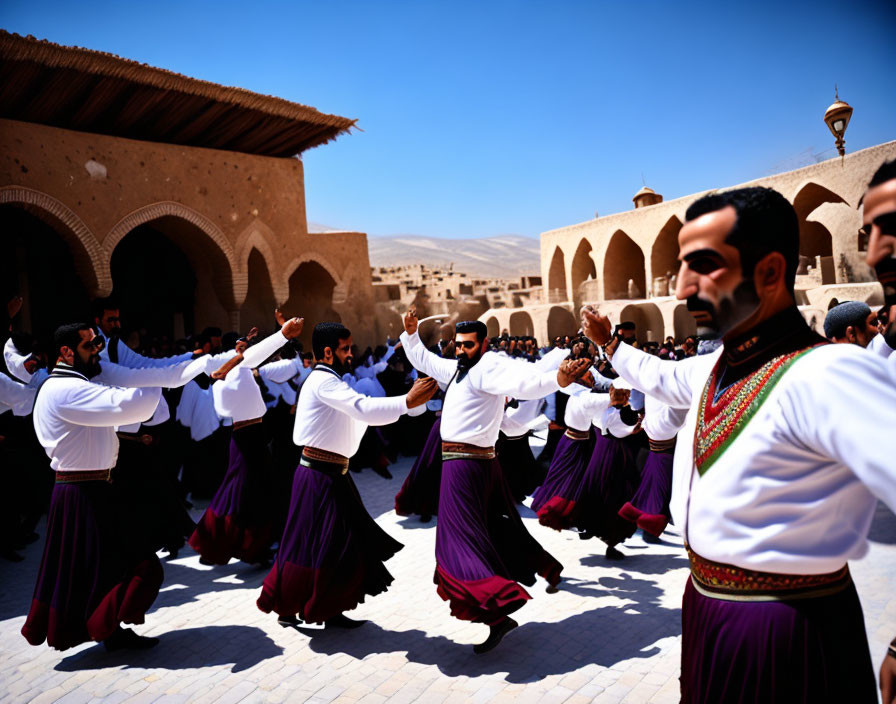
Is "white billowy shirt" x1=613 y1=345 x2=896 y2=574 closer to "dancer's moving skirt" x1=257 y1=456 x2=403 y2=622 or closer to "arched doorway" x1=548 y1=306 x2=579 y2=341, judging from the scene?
"dancer's moving skirt" x1=257 y1=456 x2=403 y2=622

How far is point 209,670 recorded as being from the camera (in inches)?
168

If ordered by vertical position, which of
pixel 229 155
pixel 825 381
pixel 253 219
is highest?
pixel 229 155

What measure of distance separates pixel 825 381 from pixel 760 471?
0.28 meters

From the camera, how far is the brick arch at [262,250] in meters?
14.5

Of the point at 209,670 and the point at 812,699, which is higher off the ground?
the point at 812,699

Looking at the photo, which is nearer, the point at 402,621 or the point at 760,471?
the point at 760,471

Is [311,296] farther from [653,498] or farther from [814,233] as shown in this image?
[814,233]

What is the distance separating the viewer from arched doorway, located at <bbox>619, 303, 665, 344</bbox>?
2542cm

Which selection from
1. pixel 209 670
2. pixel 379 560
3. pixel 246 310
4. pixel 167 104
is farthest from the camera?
pixel 246 310

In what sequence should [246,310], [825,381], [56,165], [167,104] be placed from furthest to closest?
1. [246,310]
2. [167,104]
3. [56,165]
4. [825,381]

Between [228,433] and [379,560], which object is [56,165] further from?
[379,560]

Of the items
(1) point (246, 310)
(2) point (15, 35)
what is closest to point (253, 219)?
(1) point (246, 310)

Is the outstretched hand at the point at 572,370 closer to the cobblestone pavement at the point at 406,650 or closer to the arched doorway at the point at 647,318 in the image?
the cobblestone pavement at the point at 406,650

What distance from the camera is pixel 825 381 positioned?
155 cm
